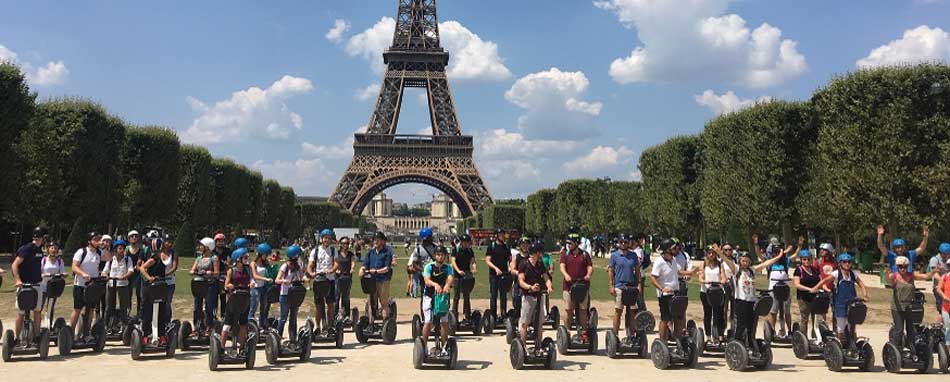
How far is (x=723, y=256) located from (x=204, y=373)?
752cm

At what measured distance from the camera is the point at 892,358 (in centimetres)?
1005

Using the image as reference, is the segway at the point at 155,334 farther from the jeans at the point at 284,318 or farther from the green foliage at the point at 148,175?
the green foliage at the point at 148,175

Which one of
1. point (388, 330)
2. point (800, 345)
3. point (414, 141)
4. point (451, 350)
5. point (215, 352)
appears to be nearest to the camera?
point (215, 352)

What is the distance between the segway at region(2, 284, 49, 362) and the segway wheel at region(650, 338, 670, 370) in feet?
29.3

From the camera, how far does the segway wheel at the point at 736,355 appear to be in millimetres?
10094

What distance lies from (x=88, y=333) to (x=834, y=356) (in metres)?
11.2

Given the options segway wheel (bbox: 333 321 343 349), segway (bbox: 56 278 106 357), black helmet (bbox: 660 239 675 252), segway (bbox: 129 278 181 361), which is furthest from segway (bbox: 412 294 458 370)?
segway (bbox: 56 278 106 357)

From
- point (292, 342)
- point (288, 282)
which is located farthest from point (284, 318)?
point (288, 282)

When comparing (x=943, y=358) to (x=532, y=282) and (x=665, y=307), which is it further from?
(x=532, y=282)

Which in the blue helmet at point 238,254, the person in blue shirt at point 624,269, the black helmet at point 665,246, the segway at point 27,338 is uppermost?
the black helmet at point 665,246

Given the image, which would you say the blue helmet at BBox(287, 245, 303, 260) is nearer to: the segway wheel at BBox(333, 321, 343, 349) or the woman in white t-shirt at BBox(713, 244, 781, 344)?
the segway wheel at BBox(333, 321, 343, 349)

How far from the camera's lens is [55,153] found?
33.9 metres

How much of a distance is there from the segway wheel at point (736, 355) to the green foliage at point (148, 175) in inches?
1400

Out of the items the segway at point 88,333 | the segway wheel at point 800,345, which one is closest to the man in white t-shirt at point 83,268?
the segway at point 88,333
